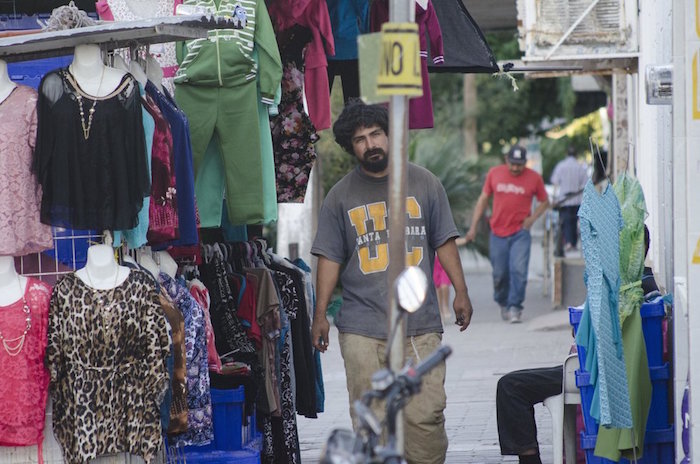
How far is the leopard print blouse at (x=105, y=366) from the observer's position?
19.4 feet

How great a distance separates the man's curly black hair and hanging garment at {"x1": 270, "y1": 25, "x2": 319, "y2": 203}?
113 cm

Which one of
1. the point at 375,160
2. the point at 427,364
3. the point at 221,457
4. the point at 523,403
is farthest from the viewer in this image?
the point at 523,403

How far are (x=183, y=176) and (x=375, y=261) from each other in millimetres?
1092

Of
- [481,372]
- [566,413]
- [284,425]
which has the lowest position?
[481,372]

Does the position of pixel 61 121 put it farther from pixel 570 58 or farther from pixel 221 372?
pixel 570 58

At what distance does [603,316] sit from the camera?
6.07 metres

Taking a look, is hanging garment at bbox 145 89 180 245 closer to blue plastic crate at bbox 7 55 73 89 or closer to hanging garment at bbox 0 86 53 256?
hanging garment at bbox 0 86 53 256

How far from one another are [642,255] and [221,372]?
2.40m

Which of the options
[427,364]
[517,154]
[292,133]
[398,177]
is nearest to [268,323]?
[292,133]

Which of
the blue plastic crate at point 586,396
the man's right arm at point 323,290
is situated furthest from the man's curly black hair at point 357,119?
the blue plastic crate at point 586,396

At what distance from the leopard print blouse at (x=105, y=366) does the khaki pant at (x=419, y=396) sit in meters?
1.10

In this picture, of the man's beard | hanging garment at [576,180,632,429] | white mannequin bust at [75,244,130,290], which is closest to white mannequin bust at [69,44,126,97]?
white mannequin bust at [75,244,130,290]

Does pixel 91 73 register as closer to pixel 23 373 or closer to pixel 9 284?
pixel 9 284

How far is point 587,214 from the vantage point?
620cm
